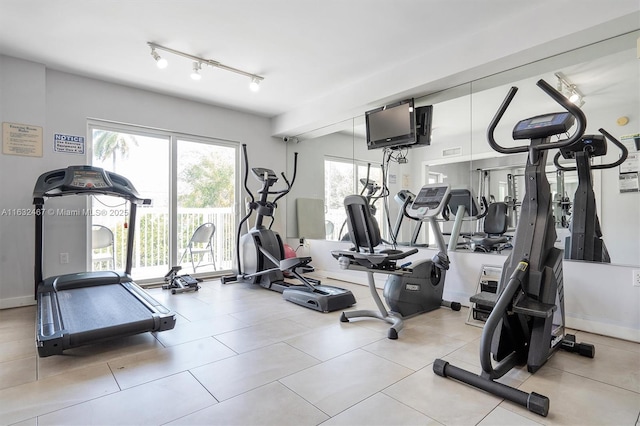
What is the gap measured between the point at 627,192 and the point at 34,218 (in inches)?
239

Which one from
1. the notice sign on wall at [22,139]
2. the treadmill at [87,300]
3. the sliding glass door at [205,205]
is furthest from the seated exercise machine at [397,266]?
the notice sign on wall at [22,139]

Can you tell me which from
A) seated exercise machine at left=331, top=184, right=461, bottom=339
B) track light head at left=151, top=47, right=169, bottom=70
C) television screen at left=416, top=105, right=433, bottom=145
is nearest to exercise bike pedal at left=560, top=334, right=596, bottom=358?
seated exercise machine at left=331, top=184, right=461, bottom=339

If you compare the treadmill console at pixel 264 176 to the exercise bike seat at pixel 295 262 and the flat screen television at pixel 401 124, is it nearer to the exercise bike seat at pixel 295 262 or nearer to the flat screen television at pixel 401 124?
the exercise bike seat at pixel 295 262

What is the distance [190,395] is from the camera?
1.78 m

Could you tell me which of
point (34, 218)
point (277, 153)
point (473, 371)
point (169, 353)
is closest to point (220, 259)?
point (277, 153)

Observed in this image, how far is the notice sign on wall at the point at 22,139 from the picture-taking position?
3.55 m

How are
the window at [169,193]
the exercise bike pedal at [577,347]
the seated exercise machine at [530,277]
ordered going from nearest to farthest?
1. the seated exercise machine at [530,277]
2. the exercise bike pedal at [577,347]
3. the window at [169,193]

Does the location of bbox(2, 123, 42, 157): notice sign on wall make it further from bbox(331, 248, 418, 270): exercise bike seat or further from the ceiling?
bbox(331, 248, 418, 270): exercise bike seat

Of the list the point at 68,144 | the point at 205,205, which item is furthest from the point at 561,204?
the point at 68,144

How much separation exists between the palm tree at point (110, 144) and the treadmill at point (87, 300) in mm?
929

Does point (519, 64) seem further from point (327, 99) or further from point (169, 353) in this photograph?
point (169, 353)

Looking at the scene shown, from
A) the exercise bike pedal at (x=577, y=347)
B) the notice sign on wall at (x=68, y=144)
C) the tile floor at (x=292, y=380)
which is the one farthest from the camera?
the notice sign on wall at (x=68, y=144)

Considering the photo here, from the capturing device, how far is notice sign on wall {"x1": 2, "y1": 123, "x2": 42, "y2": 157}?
3.55m

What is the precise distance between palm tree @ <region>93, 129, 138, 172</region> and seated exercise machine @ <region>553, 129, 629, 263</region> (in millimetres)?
5006
